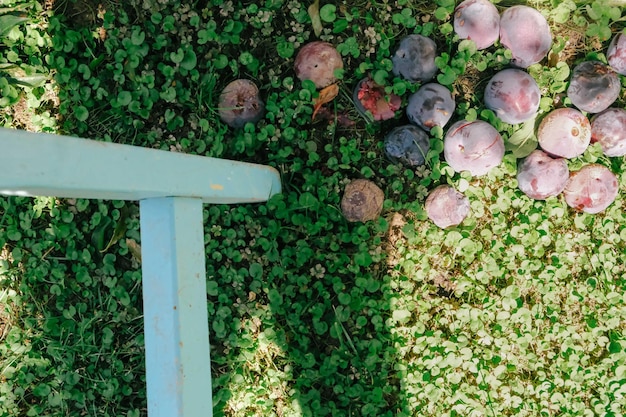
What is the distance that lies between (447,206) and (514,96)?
1.59ft

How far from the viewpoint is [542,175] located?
2348 millimetres

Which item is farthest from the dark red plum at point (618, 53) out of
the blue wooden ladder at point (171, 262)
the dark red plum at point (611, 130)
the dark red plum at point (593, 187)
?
the blue wooden ladder at point (171, 262)

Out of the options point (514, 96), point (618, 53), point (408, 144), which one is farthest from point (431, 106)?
point (618, 53)

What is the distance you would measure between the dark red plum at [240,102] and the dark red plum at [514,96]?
917 millimetres

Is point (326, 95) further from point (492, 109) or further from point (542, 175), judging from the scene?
point (542, 175)

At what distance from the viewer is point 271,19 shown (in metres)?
2.42

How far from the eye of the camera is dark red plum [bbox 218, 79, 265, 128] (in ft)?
7.71

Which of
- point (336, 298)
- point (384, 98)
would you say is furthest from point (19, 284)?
point (384, 98)

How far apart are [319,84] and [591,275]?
1.36m

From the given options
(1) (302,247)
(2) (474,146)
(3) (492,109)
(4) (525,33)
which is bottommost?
(1) (302,247)

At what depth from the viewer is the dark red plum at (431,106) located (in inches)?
91.5

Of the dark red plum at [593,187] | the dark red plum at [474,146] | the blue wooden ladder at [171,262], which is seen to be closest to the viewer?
the blue wooden ladder at [171,262]

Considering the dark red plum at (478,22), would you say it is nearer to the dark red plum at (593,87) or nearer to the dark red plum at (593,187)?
the dark red plum at (593,87)

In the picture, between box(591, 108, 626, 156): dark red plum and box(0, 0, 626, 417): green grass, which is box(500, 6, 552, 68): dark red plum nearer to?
box(0, 0, 626, 417): green grass
